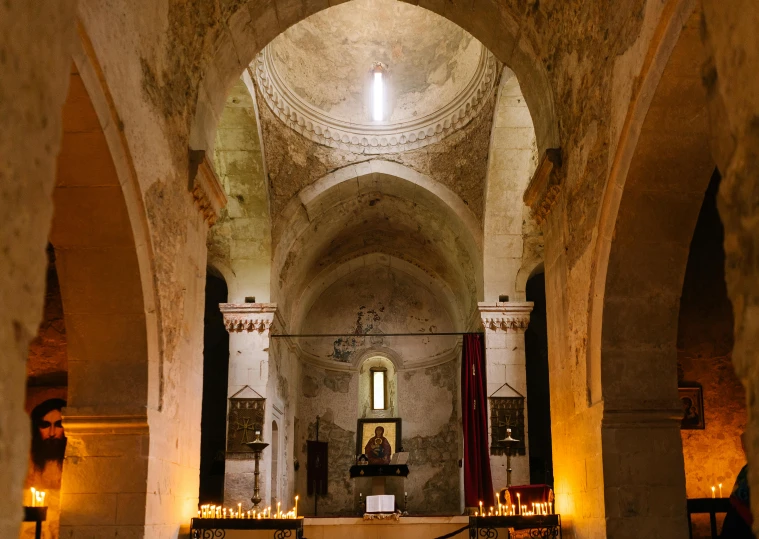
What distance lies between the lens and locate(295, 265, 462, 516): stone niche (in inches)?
715

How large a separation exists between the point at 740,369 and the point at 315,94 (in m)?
13.4

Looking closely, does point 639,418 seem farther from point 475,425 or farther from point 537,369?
point 537,369

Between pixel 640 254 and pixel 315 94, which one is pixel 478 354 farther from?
pixel 640 254

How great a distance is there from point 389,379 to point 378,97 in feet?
24.9

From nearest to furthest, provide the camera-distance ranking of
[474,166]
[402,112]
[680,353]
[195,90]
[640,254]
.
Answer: [640,254] → [195,90] → [680,353] → [474,166] → [402,112]

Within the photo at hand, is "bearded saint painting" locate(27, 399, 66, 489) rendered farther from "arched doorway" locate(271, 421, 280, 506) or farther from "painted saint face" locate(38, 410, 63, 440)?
"arched doorway" locate(271, 421, 280, 506)

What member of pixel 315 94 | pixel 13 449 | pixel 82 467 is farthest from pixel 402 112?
pixel 13 449

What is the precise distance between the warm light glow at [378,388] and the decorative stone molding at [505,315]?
620 centimetres

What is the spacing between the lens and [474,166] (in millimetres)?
14117

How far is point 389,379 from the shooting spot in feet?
64.2

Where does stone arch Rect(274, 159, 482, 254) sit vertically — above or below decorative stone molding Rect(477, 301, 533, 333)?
above

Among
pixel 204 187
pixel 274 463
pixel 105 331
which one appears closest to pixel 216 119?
pixel 204 187

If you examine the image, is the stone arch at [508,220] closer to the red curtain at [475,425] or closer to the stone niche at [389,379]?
the red curtain at [475,425]

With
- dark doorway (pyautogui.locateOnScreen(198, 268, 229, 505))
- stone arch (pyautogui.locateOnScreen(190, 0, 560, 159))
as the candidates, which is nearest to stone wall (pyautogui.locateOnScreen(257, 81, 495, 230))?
dark doorway (pyautogui.locateOnScreen(198, 268, 229, 505))
